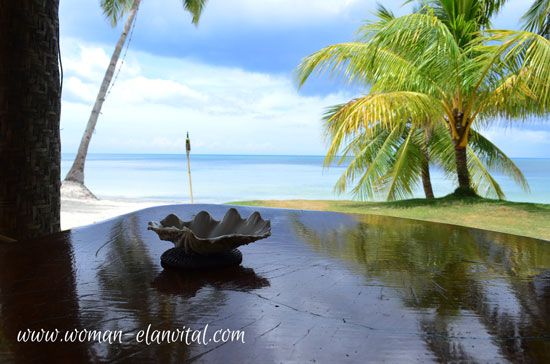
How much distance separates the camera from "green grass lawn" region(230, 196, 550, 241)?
14.1 feet

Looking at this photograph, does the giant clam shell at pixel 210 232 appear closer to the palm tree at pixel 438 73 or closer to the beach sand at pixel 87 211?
the palm tree at pixel 438 73

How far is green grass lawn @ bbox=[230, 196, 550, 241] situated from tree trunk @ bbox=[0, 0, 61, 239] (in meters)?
3.72

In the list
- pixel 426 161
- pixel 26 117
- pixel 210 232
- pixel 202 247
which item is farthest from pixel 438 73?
pixel 202 247

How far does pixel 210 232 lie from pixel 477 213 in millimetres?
4472

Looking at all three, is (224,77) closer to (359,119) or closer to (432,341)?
(359,119)

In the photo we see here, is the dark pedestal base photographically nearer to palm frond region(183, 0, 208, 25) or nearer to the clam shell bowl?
the clam shell bowl

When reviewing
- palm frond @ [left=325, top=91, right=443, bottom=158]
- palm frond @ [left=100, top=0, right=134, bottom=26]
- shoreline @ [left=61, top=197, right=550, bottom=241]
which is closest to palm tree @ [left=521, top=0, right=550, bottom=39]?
palm frond @ [left=325, top=91, right=443, bottom=158]

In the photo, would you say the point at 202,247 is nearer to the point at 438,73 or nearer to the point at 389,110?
the point at 389,110

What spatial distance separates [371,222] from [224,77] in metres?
32.4

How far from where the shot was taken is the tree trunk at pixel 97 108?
7891 millimetres

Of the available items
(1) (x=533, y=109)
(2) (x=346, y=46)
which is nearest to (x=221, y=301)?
(2) (x=346, y=46)

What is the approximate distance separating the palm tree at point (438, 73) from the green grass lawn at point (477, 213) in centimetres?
50

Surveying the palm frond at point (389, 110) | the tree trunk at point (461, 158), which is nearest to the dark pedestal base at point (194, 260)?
the palm frond at point (389, 110)

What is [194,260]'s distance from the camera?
0.78 meters
